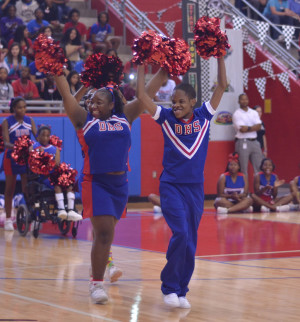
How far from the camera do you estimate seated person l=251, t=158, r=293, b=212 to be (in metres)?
15.1

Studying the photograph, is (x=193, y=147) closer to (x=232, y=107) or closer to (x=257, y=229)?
(x=257, y=229)

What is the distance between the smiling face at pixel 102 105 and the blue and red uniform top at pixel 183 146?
1.26 ft

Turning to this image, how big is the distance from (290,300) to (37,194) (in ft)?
18.0

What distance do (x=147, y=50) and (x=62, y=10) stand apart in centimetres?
1335

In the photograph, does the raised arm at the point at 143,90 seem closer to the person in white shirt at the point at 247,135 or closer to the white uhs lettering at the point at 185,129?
the white uhs lettering at the point at 185,129

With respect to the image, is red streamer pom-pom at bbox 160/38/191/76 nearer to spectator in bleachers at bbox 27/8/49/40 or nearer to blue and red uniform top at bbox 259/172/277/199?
blue and red uniform top at bbox 259/172/277/199

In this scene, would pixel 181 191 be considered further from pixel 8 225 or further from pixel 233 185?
pixel 233 185

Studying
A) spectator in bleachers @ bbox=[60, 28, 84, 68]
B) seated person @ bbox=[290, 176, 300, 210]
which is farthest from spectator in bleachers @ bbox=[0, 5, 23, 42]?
seated person @ bbox=[290, 176, 300, 210]

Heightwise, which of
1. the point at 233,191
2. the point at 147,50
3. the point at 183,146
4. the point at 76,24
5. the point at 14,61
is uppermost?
the point at 76,24

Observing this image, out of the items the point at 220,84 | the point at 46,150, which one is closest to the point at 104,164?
the point at 220,84

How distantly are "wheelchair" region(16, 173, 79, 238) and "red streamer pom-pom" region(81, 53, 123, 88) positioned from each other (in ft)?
15.0

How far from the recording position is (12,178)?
12078 mm

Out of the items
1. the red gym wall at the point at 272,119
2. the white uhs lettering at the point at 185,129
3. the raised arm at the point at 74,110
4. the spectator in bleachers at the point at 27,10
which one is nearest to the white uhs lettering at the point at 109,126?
the raised arm at the point at 74,110

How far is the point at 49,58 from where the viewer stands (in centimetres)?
629
